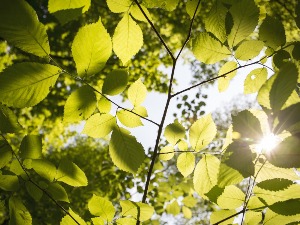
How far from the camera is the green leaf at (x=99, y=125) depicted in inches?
39.8

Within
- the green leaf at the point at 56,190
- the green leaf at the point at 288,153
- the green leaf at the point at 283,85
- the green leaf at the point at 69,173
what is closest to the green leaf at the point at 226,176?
the green leaf at the point at 288,153

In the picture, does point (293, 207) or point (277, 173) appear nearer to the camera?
point (293, 207)

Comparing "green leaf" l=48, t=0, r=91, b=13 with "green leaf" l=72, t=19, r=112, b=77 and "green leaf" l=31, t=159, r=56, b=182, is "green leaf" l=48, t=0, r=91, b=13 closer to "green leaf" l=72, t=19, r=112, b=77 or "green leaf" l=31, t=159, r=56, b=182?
"green leaf" l=72, t=19, r=112, b=77

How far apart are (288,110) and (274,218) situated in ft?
1.72

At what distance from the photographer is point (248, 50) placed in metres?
1.05

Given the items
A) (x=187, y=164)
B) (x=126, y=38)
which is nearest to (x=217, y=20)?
(x=126, y=38)

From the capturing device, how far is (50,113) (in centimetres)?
767

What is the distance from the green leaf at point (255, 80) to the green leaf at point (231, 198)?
1.55ft

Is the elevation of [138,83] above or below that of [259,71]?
below

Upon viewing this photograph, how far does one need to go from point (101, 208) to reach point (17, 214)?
317 mm

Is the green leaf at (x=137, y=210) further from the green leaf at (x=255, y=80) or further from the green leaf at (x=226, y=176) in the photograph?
the green leaf at (x=255, y=80)

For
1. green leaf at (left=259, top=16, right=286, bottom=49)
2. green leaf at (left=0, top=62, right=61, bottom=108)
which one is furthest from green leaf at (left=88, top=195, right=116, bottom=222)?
green leaf at (left=259, top=16, right=286, bottom=49)

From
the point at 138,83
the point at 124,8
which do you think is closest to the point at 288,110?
the point at 124,8

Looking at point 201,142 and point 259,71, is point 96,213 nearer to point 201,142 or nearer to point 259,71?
point 201,142
